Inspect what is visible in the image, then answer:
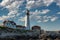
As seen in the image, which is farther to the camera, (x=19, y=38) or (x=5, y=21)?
(x=5, y=21)

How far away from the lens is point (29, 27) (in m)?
69.1

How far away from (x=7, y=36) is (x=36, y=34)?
1282 centimetres

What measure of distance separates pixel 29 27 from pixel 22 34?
14.9 meters

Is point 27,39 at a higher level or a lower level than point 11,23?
lower

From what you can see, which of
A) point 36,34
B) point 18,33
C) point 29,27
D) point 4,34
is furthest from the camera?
point 29,27

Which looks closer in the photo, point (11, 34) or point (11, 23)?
point (11, 34)

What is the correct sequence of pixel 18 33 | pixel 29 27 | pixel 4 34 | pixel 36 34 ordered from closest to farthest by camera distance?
pixel 4 34 < pixel 18 33 < pixel 36 34 < pixel 29 27

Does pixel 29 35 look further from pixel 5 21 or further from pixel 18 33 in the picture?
pixel 5 21

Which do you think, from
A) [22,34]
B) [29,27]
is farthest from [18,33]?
[29,27]

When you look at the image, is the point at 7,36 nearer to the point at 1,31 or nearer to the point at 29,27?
the point at 1,31

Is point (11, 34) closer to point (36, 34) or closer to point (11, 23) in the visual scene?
point (36, 34)

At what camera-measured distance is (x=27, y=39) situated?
4916cm

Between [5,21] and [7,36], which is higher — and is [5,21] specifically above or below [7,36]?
above

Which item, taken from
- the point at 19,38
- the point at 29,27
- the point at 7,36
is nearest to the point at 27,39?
the point at 19,38
